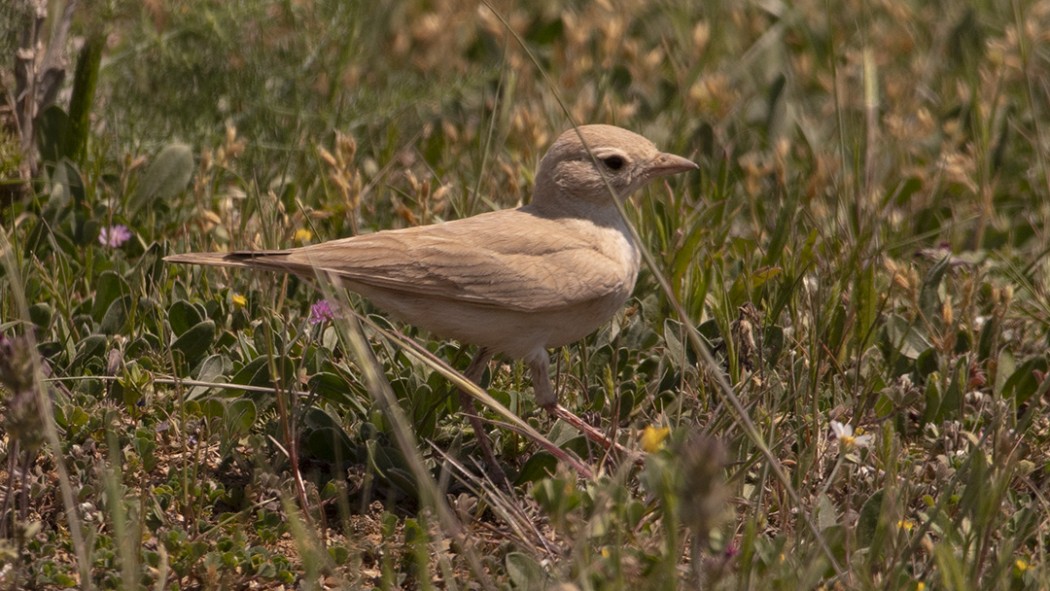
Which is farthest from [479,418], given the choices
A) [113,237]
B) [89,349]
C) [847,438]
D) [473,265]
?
[113,237]

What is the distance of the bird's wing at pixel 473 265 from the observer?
14.3ft

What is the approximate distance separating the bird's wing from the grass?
0.76 feet

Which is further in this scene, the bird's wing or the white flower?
the bird's wing

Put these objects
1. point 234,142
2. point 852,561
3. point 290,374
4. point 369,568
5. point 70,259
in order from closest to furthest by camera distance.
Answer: point 852,561 → point 369,568 → point 290,374 → point 70,259 → point 234,142

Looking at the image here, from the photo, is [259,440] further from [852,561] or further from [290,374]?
[852,561]

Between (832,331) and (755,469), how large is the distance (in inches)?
30.9

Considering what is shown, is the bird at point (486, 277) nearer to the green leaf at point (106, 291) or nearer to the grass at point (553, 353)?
the grass at point (553, 353)

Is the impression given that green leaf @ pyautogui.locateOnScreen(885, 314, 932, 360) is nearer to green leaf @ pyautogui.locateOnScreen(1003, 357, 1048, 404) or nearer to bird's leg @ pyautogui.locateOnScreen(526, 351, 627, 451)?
green leaf @ pyautogui.locateOnScreen(1003, 357, 1048, 404)

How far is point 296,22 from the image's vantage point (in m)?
6.54

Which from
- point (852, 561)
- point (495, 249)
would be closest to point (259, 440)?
point (495, 249)

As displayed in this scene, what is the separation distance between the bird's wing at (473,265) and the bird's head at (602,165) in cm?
40

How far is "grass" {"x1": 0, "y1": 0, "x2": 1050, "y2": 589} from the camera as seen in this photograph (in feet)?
11.9

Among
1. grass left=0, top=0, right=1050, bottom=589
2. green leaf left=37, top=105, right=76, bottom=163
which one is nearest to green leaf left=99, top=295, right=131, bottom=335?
grass left=0, top=0, right=1050, bottom=589

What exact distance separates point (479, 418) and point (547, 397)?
375 mm
